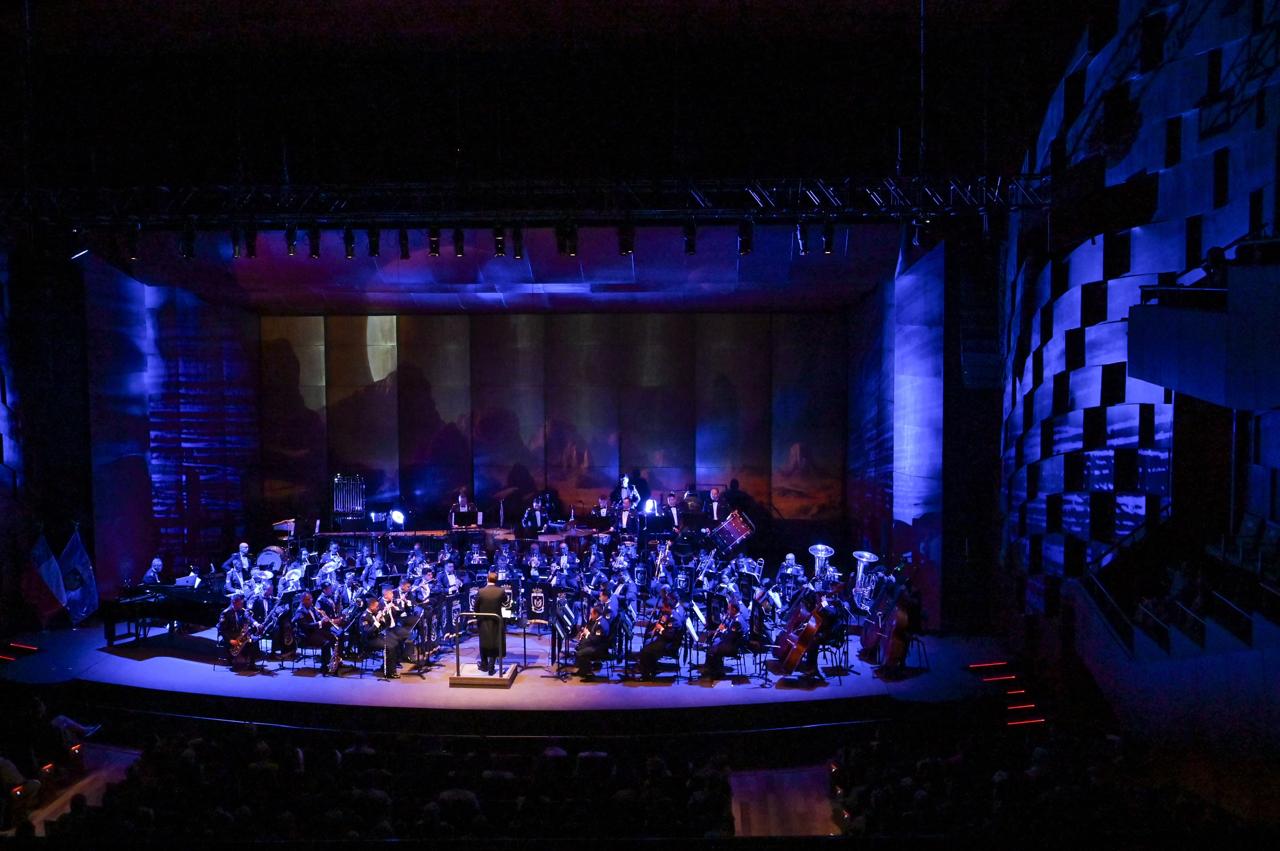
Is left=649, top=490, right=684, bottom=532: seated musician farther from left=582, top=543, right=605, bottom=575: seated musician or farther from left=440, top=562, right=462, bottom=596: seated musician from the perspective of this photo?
left=440, top=562, right=462, bottom=596: seated musician

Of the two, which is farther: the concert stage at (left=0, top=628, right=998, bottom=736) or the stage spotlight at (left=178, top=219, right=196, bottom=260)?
the stage spotlight at (left=178, top=219, right=196, bottom=260)

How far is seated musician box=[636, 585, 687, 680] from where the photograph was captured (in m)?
10.2

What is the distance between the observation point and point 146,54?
43.8 ft

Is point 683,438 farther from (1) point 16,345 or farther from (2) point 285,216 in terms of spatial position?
(1) point 16,345

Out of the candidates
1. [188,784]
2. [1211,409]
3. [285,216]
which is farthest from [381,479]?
[1211,409]

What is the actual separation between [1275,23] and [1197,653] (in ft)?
18.9

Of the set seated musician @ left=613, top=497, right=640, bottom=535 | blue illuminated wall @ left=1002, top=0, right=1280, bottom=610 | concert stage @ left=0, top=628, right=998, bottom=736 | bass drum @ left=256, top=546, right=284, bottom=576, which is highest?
blue illuminated wall @ left=1002, top=0, right=1280, bottom=610

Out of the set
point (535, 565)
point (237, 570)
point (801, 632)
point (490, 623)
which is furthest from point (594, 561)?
point (237, 570)

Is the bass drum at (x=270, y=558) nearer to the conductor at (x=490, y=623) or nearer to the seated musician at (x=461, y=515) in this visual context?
the seated musician at (x=461, y=515)

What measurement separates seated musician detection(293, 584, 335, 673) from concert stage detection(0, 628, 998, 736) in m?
0.42

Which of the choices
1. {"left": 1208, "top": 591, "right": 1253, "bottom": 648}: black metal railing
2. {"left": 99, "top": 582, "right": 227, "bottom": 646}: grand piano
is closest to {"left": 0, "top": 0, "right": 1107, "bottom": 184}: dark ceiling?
{"left": 99, "top": 582, "right": 227, "bottom": 646}: grand piano

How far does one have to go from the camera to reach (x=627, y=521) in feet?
50.5

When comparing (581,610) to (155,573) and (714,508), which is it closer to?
(714,508)

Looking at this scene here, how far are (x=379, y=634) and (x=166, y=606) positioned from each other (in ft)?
11.0
